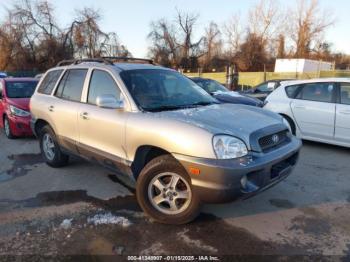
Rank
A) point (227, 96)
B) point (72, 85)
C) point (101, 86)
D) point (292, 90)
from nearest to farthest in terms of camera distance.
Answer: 1. point (101, 86)
2. point (72, 85)
3. point (292, 90)
4. point (227, 96)

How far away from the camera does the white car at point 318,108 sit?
6473 mm

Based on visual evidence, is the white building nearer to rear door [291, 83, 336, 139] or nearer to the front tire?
rear door [291, 83, 336, 139]

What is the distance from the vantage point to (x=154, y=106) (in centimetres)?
390

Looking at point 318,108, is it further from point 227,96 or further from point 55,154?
point 55,154

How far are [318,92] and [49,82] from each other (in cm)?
546

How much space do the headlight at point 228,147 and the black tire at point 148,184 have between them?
18.4 inches

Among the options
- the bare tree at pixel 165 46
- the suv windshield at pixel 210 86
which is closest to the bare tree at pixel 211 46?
the bare tree at pixel 165 46

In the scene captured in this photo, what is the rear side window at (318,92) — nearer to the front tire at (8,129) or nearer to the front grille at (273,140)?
the front grille at (273,140)

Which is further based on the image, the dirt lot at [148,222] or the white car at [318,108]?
the white car at [318,108]

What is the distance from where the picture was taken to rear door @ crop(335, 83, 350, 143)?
20.9 feet

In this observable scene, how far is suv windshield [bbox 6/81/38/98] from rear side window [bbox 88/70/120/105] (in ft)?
15.7

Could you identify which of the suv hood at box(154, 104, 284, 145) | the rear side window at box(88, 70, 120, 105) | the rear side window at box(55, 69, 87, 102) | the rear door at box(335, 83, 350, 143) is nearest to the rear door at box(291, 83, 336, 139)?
the rear door at box(335, 83, 350, 143)

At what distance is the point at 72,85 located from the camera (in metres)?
4.95

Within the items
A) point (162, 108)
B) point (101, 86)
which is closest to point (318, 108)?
point (162, 108)
